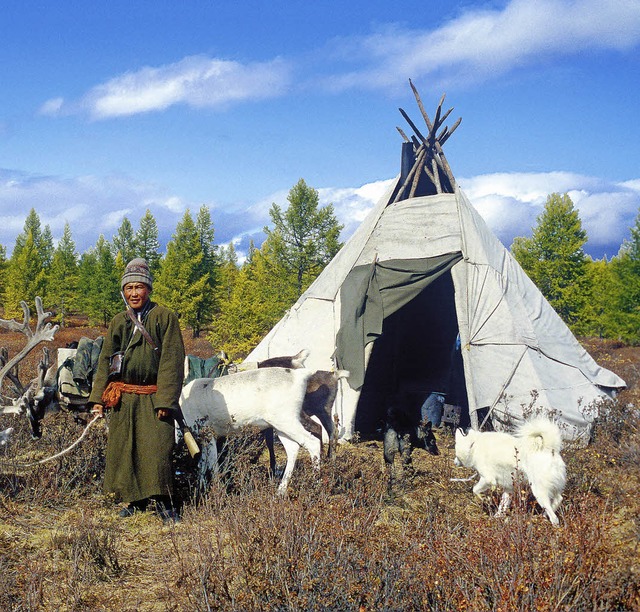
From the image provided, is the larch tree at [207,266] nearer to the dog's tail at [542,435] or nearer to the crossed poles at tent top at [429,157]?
the crossed poles at tent top at [429,157]

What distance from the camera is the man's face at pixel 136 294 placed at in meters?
4.95

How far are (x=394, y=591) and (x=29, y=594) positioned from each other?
5.56 feet

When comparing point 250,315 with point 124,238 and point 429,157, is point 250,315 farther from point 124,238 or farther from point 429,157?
point 124,238

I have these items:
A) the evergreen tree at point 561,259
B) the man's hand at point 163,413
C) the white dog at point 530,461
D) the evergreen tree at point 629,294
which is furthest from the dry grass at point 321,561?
the evergreen tree at point 629,294

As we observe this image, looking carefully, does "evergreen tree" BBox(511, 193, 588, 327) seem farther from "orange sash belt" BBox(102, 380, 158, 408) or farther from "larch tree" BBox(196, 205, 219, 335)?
"orange sash belt" BBox(102, 380, 158, 408)

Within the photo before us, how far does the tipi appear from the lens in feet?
25.7

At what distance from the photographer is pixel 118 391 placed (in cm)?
491

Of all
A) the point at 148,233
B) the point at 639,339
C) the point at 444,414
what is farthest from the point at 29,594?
the point at 148,233

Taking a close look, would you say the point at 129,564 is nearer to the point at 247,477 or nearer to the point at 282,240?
the point at 247,477

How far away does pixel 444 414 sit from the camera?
371 inches

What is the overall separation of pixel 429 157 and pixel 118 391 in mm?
6718

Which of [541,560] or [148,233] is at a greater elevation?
[148,233]

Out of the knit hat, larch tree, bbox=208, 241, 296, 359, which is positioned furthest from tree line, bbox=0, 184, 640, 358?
the knit hat

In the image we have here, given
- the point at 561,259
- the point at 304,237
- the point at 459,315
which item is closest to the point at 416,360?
the point at 459,315
